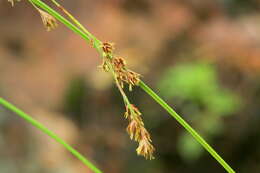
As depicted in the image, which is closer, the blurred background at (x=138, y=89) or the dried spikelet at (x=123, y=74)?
the dried spikelet at (x=123, y=74)

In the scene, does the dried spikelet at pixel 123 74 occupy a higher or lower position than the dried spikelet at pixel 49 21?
lower

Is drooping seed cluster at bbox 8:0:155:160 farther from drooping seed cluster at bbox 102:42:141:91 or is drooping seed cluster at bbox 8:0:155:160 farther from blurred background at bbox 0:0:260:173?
blurred background at bbox 0:0:260:173

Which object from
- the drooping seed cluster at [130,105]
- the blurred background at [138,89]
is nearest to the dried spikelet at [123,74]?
the drooping seed cluster at [130,105]

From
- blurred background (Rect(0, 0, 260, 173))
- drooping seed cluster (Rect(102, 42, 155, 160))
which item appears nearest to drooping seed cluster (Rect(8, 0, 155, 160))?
drooping seed cluster (Rect(102, 42, 155, 160))

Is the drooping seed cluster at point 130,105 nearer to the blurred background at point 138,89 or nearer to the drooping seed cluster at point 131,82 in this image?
the drooping seed cluster at point 131,82

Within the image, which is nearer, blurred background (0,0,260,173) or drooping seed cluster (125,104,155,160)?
drooping seed cluster (125,104,155,160)

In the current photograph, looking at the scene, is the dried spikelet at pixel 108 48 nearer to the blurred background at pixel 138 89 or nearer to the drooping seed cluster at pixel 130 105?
the drooping seed cluster at pixel 130 105

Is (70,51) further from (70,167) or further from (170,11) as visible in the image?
(70,167)

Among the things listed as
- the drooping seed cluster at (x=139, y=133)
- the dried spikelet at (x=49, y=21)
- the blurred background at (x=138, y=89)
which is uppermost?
the blurred background at (x=138, y=89)

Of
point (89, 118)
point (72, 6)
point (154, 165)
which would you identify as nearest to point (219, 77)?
point (154, 165)
